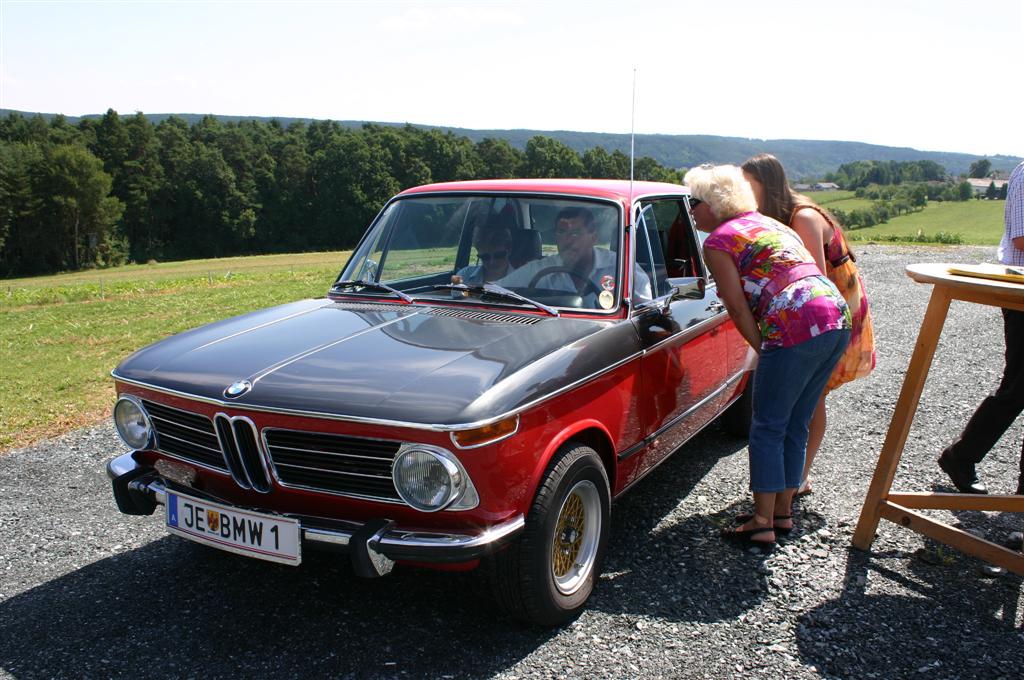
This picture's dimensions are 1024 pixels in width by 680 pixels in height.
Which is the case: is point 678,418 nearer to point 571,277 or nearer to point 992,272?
point 571,277

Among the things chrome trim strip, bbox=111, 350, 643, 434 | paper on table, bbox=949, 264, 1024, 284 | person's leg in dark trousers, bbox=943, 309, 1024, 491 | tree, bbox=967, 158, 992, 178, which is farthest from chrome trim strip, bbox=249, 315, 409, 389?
tree, bbox=967, 158, 992, 178

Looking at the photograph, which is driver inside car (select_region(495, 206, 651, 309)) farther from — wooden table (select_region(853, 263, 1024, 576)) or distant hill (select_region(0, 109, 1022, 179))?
distant hill (select_region(0, 109, 1022, 179))

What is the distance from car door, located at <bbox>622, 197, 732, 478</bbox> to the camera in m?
4.00

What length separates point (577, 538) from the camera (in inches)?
136

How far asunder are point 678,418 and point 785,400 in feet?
2.25

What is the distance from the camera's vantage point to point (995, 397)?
15.0 feet

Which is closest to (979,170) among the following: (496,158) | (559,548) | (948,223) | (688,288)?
(948,223)

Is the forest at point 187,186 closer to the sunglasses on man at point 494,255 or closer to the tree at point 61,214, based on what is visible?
the tree at point 61,214

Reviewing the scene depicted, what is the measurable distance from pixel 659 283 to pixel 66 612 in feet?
11.0

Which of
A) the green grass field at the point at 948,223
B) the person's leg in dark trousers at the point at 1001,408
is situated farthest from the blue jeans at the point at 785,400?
the green grass field at the point at 948,223

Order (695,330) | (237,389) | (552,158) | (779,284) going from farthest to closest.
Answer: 1. (552,158)
2. (695,330)
3. (779,284)
4. (237,389)

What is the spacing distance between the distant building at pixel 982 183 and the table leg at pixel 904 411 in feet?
179

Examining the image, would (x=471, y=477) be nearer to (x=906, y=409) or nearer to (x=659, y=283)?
(x=659, y=283)

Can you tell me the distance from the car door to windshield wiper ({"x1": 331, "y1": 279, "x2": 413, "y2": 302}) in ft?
4.14
